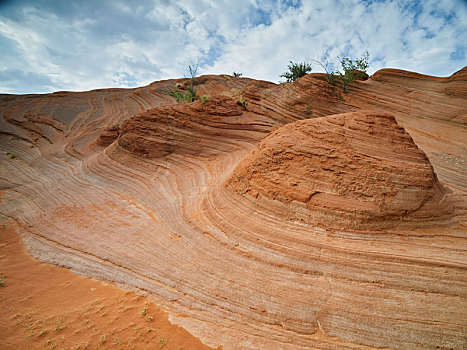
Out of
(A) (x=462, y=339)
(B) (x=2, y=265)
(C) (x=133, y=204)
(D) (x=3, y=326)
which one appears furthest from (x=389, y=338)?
(B) (x=2, y=265)

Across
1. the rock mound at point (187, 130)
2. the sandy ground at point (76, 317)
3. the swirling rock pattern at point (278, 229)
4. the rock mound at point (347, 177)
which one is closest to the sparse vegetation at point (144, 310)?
the sandy ground at point (76, 317)

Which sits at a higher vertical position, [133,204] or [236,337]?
[133,204]

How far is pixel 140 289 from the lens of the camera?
319 cm

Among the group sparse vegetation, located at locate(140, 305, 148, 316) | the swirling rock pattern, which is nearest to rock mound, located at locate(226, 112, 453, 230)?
the swirling rock pattern

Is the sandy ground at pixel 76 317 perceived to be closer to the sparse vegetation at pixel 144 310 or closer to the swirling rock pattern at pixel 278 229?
the sparse vegetation at pixel 144 310

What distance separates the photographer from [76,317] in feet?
9.16

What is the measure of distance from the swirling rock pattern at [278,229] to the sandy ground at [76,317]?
20cm

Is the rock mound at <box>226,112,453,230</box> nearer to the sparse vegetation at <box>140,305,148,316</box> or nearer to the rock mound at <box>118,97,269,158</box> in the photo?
the sparse vegetation at <box>140,305,148,316</box>

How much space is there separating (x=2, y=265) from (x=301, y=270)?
5489 millimetres

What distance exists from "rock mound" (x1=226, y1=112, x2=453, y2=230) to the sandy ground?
2.58 m

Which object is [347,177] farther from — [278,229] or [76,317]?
[76,317]

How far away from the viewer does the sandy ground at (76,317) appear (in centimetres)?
244

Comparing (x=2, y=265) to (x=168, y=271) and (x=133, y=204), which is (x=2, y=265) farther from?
(x=168, y=271)

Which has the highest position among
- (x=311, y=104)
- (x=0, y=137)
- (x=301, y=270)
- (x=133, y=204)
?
(x=311, y=104)
